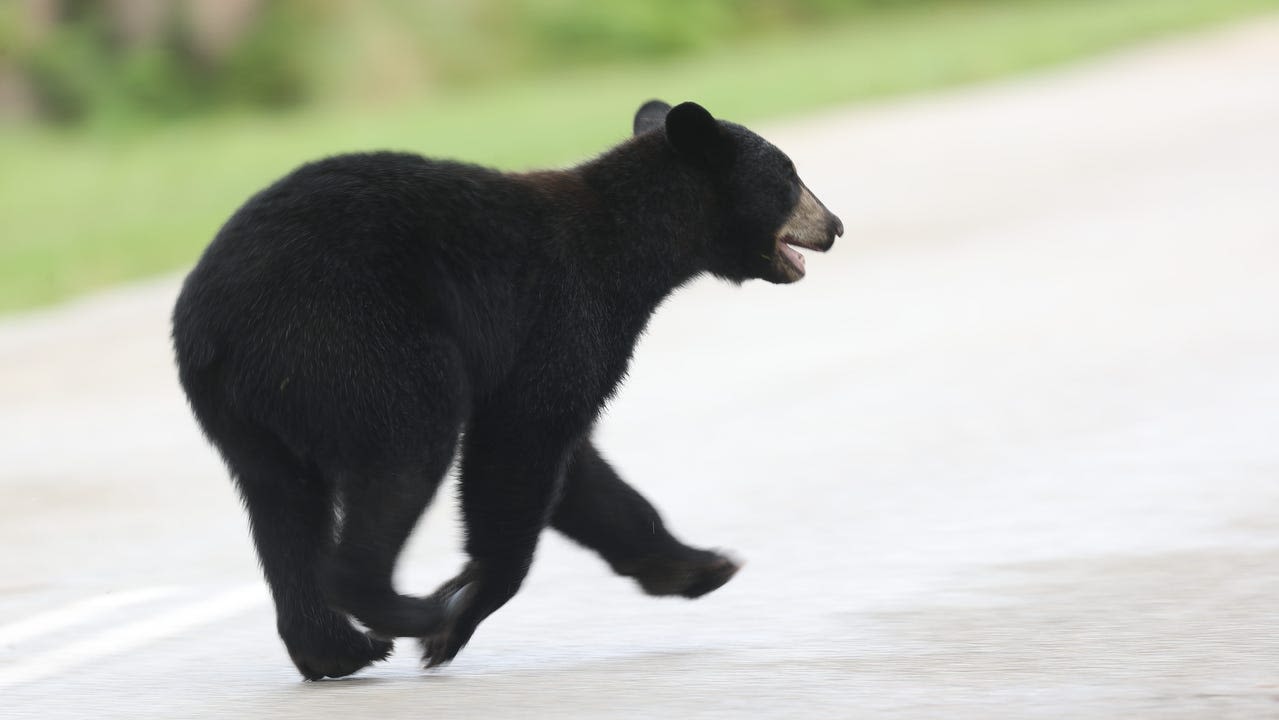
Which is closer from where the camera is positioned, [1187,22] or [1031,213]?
[1031,213]

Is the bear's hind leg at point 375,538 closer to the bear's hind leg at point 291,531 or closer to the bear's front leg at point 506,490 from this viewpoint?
the bear's hind leg at point 291,531

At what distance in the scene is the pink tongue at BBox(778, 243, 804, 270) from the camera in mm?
6492

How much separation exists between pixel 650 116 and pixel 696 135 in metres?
0.69

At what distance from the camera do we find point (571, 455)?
237 inches

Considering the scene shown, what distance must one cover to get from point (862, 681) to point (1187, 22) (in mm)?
24872

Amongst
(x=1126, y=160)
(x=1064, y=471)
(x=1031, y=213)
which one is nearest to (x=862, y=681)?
(x=1064, y=471)

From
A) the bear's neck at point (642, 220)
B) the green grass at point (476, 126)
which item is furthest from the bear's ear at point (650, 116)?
the green grass at point (476, 126)

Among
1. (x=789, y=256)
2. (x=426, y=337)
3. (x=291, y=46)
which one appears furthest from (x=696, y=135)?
(x=291, y=46)

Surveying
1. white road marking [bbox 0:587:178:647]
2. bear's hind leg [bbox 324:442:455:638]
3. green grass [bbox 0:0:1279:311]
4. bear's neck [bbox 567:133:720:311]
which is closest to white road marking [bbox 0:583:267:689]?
white road marking [bbox 0:587:178:647]

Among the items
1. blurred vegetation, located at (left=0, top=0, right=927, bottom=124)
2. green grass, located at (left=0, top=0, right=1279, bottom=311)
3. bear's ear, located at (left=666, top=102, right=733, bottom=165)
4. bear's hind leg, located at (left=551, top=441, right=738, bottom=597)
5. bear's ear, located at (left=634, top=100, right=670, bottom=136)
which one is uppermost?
blurred vegetation, located at (left=0, top=0, right=927, bottom=124)

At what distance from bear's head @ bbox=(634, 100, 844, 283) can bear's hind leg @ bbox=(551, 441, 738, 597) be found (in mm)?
719

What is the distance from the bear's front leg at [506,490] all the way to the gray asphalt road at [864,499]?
1.06 ft

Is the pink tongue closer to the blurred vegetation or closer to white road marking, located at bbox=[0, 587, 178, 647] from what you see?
white road marking, located at bbox=[0, 587, 178, 647]

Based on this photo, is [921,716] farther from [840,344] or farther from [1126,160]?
[1126,160]
